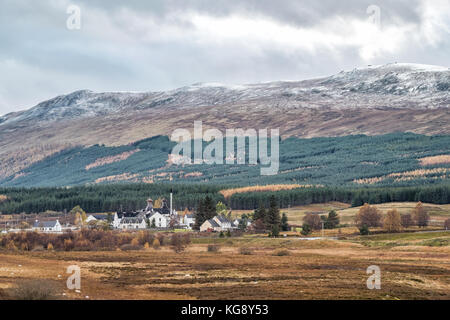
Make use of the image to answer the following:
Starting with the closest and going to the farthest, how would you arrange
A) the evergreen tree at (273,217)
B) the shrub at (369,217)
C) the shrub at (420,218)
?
the evergreen tree at (273,217), the shrub at (420,218), the shrub at (369,217)

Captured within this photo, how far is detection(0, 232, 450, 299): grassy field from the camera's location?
170 ft

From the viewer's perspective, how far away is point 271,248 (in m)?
104

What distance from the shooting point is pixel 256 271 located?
69.6 metres

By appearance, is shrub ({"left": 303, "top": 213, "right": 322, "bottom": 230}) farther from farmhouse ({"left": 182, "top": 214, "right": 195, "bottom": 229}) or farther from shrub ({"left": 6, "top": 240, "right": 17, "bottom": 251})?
shrub ({"left": 6, "top": 240, "right": 17, "bottom": 251})

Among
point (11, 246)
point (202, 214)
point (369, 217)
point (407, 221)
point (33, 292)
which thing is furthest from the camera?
point (202, 214)

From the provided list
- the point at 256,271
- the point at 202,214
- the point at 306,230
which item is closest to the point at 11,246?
the point at 256,271

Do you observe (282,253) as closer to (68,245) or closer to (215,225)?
(68,245)

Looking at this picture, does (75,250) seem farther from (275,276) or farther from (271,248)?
(275,276)

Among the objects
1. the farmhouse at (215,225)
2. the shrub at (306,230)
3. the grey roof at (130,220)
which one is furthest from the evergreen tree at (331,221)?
the grey roof at (130,220)

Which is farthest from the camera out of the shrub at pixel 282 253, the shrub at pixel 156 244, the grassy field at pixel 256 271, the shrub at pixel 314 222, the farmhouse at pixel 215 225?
the farmhouse at pixel 215 225

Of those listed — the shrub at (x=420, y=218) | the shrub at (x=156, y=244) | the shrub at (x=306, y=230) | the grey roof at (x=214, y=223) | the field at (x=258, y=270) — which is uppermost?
the shrub at (x=420, y=218)


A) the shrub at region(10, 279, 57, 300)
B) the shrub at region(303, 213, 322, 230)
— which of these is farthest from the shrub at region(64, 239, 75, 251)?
the shrub at region(10, 279, 57, 300)

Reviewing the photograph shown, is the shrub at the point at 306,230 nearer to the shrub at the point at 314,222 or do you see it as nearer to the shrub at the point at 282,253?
the shrub at the point at 314,222

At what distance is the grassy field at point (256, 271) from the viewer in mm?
51688
